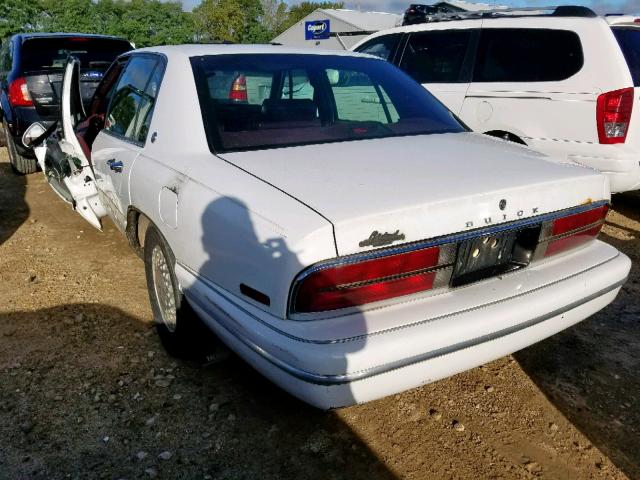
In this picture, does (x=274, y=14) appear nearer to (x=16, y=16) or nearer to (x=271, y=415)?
(x=16, y=16)

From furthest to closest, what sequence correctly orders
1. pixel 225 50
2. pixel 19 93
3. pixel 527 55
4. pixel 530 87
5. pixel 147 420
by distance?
1. pixel 19 93
2. pixel 527 55
3. pixel 530 87
4. pixel 225 50
5. pixel 147 420

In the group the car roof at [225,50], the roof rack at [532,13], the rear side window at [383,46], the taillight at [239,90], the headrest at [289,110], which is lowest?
the rear side window at [383,46]

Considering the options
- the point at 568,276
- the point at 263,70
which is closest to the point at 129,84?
the point at 263,70

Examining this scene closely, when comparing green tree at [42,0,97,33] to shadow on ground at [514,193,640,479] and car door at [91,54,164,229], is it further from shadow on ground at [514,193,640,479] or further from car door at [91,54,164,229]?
shadow on ground at [514,193,640,479]

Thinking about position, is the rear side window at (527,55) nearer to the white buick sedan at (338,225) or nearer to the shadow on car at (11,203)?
the white buick sedan at (338,225)

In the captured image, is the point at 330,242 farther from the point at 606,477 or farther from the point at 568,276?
the point at 606,477

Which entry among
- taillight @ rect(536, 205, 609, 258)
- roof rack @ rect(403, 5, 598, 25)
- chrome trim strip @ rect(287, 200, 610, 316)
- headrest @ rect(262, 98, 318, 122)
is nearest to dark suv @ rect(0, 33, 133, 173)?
headrest @ rect(262, 98, 318, 122)

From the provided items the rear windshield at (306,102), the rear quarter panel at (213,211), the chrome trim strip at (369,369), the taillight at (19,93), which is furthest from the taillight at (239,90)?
the taillight at (19,93)

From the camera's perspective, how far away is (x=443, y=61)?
18.2 feet

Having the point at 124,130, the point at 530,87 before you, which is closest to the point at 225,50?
the point at 124,130

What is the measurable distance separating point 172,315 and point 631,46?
172 inches

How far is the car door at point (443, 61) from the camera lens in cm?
530

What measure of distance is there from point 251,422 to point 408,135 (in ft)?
5.17

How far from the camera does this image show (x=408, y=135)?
270 cm
